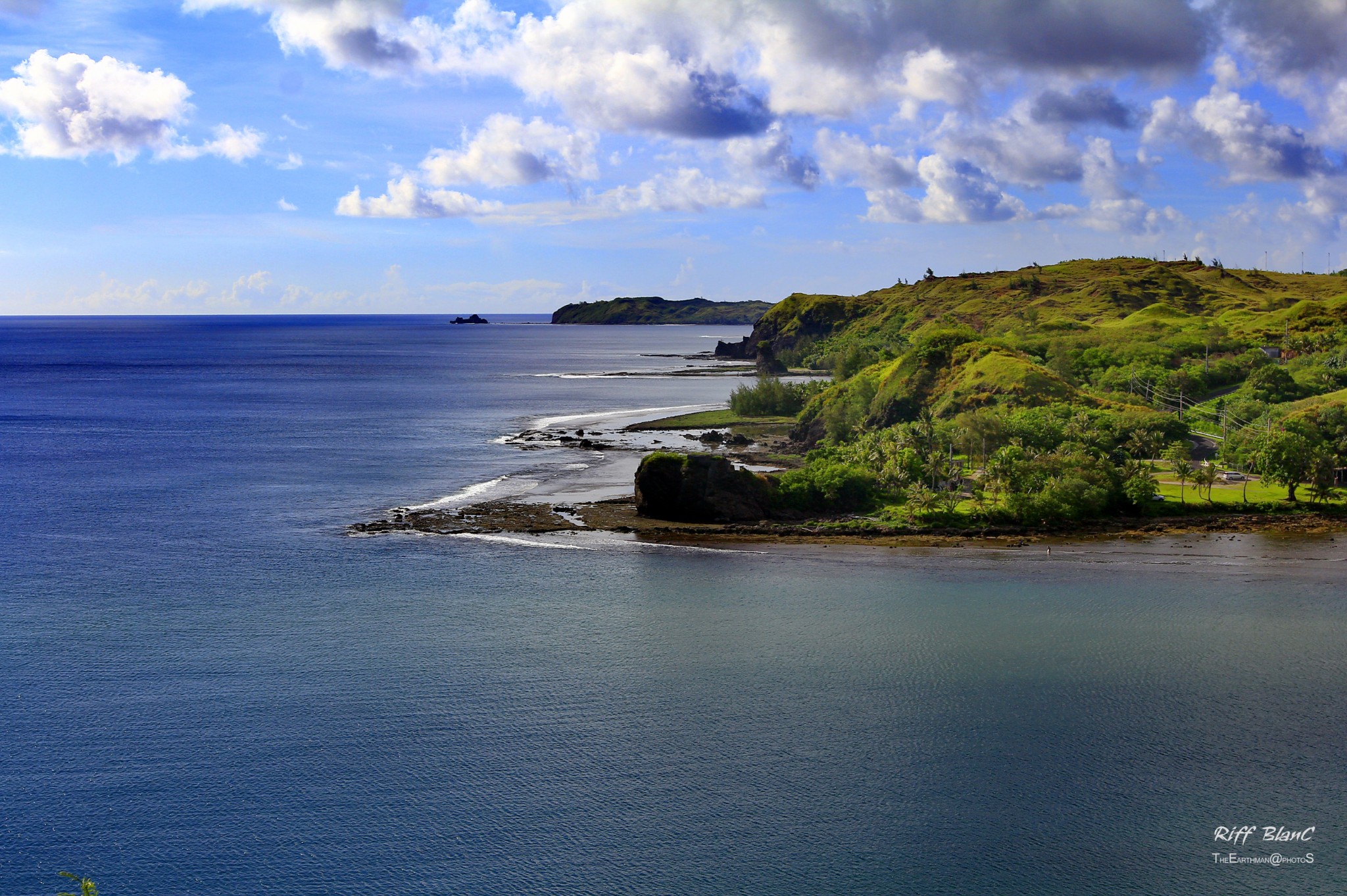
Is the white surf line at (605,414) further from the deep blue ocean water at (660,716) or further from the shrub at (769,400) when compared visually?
the deep blue ocean water at (660,716)

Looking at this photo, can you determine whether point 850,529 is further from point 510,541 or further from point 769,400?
point 769,400

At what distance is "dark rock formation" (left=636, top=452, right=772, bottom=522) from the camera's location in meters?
83.4

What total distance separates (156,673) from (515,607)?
18.8 m

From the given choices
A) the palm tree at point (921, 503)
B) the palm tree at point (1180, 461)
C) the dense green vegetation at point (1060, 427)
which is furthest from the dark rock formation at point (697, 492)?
the palm tree at point (1180, 461)

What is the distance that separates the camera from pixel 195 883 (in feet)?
108

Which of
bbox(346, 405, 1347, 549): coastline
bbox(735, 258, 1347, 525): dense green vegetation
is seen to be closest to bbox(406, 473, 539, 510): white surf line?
bbox(346, 405, 1347, 549): coastline

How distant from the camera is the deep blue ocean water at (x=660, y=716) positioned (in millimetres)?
34562

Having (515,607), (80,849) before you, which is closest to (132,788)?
(80,849)

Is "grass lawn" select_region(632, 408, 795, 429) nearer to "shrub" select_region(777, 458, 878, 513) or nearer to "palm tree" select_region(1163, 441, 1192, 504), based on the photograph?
"shrub" select_region(777, 458, 878, 513)

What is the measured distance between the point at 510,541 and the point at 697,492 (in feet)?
51.0

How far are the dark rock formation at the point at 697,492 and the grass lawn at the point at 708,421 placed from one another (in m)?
54.9

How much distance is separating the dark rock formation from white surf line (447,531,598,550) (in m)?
10.4

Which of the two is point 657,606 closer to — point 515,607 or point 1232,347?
point 515,607

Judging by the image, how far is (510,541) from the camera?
7725 cm
